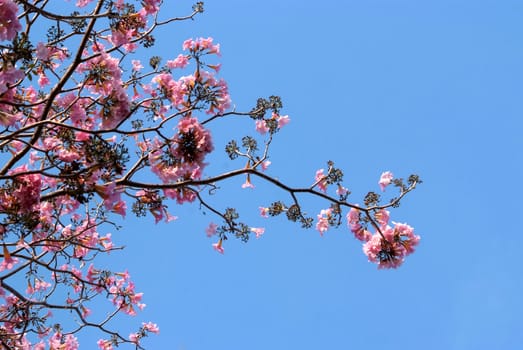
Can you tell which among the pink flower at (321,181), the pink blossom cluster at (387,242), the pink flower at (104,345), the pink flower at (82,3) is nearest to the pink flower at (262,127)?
the pink flower at (321,181)

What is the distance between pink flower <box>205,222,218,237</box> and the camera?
21.0 ft

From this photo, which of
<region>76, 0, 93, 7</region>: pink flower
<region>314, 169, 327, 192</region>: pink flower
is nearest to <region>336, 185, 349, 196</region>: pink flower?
<region>314, 169, 327, 192</region>: pink flower

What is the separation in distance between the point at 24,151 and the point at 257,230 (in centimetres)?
248

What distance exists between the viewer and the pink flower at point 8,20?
430 cm

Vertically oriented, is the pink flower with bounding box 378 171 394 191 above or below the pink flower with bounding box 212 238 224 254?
above

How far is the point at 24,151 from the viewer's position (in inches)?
219

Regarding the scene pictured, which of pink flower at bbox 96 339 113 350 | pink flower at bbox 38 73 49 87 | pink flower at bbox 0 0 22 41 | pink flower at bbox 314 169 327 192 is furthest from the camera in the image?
pink flower at bbox 96 339 113 350

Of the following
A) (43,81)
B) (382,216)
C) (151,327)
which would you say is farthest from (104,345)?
(382,216)

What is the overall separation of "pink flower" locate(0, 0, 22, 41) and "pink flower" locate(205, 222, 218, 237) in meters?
2.81

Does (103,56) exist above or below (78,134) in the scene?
above

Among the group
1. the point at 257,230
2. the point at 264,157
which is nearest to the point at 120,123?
the point at 264,157

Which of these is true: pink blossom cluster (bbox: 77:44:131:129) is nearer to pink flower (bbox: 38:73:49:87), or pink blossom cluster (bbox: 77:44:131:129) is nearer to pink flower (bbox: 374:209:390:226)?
pink flower (bbox: 38:73:49:87)

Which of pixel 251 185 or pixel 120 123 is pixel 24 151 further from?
pixel 251 185

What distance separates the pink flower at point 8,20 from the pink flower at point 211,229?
2.81m
